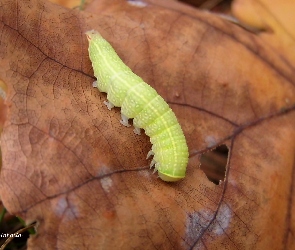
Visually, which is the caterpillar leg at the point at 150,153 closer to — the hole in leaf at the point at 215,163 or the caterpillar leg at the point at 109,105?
the caterpillar leg at the point at 109,105

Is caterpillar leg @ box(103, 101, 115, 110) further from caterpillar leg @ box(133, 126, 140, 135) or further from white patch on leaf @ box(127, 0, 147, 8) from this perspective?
white patch on leaf @ box(127, 0, 147, 8)

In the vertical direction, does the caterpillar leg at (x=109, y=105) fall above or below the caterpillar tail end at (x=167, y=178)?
above

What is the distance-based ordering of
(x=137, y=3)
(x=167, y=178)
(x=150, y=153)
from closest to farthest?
1. (x=167, y=178)
2. (x=150, y=153)
3. (x=137, y=3)

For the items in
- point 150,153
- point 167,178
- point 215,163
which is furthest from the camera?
point 215,163

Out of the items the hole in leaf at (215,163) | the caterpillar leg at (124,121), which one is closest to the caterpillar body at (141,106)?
the caterpillar leg at (124,121)

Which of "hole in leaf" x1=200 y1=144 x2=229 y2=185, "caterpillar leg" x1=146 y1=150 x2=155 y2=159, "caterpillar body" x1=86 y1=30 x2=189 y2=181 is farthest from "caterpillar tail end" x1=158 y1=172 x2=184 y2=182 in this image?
"hole in leaf" x1=200 y1=144 x2=229 y2=185

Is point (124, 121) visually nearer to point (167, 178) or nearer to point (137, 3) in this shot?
point (167, 178)

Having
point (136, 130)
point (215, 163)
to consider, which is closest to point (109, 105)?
point (136, 130)

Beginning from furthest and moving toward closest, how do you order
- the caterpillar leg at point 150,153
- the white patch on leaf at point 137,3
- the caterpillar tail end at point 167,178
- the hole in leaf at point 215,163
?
the hole in leaf at point 215,163 < the white patch on leaf at point 137,3 < the caterpillar leg at point 150,153 < the caterpillar tail end at point 167,178

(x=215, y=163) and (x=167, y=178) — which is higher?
(x=167, y=178)

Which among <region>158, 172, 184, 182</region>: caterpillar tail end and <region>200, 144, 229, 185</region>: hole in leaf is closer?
<region>158, 172, 184, 182</region>: caterpillar tail end
